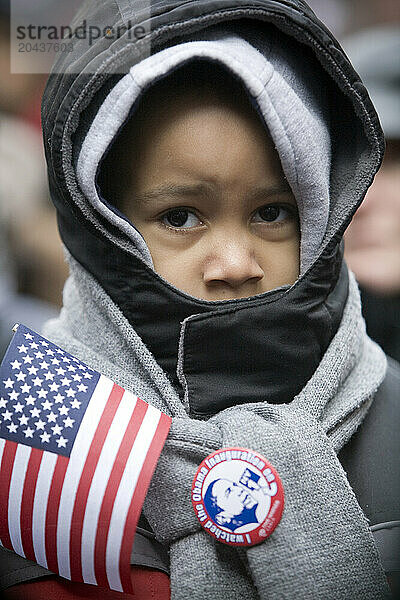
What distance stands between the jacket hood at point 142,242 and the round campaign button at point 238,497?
0.32 feet

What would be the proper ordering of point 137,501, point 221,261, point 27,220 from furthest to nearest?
point 27,220
point 221,261
point 137,501

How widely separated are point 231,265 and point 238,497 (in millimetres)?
217

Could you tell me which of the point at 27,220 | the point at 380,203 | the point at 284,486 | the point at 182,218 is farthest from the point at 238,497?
the point at 380,203

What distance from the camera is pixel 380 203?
4.13 feet

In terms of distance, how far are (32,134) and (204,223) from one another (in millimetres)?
221

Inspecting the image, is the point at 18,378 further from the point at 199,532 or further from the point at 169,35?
the point at 169,35

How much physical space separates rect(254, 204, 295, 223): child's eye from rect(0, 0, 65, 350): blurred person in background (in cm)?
24

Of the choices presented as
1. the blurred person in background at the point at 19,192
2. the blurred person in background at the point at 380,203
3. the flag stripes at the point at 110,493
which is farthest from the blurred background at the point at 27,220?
the flag stripes at the point at 110,493

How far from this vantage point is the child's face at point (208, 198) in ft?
→ 2.31

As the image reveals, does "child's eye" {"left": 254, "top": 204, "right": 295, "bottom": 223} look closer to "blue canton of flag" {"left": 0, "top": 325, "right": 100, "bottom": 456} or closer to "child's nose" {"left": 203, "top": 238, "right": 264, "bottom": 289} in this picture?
"child's nose" {"left": 203, "top": 238, "right": 264, "bottom": 289}

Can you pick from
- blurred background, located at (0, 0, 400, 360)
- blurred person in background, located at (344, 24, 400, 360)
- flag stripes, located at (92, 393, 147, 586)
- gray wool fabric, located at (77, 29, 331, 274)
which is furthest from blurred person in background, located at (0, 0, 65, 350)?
blurred person in background, located at (344, 24, 400, 360)

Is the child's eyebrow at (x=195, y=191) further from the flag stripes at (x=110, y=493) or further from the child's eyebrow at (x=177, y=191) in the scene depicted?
the flag stripes at (x=110, y=493)

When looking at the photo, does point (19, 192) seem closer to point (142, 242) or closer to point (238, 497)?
point (142, 242)

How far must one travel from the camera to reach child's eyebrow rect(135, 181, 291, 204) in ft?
2.32
